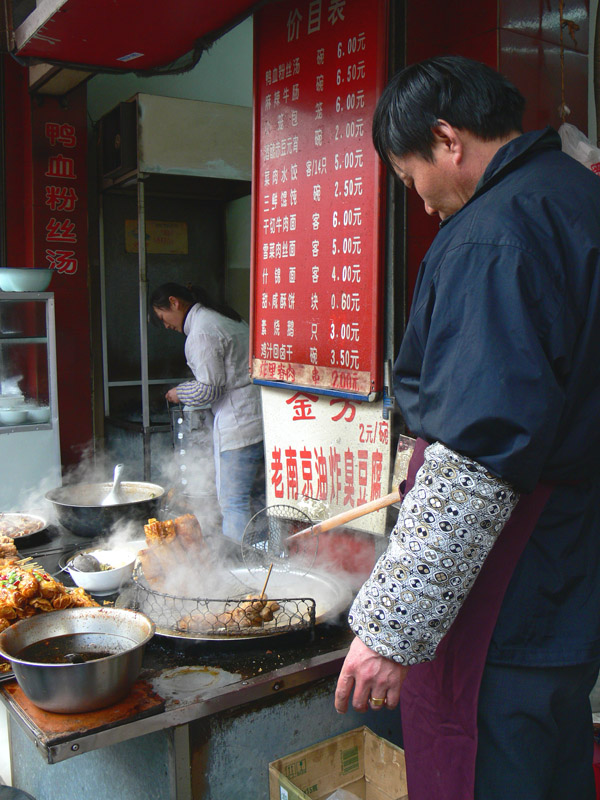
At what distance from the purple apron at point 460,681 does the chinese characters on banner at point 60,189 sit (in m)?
5.86

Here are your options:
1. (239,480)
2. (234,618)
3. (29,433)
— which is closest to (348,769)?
(234,618)

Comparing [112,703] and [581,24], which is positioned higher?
[581,24]

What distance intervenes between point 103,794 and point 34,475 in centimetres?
392

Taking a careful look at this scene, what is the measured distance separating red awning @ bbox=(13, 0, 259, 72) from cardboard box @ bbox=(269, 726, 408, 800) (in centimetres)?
345

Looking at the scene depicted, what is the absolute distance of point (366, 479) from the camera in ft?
10.9

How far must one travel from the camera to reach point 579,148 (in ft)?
9.71

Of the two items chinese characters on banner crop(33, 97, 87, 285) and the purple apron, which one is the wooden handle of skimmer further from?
chinese characters on banner crop(33, 97, 87, 285)

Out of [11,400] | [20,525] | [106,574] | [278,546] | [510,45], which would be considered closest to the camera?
[106,574]

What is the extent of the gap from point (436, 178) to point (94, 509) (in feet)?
7.14

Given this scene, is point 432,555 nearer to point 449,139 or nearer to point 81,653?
point 449,139

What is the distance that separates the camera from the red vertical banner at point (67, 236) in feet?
21.8

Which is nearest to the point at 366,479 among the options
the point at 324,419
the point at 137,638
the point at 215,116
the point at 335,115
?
the point at 324,419

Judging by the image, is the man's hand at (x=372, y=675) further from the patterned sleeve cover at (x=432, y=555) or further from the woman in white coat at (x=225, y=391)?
the woman in white coat at (x=225, y=391)

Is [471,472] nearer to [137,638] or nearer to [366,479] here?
[137,638]
